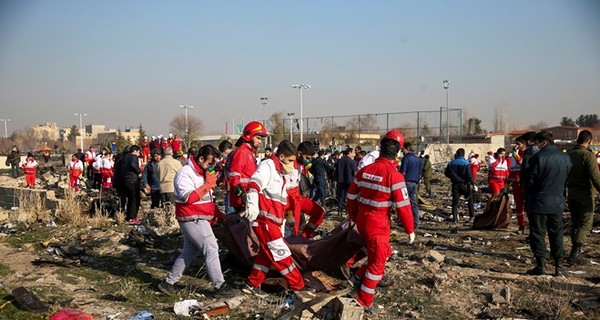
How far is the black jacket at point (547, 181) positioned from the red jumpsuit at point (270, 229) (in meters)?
3.25

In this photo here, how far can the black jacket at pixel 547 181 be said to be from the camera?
6.37 metres

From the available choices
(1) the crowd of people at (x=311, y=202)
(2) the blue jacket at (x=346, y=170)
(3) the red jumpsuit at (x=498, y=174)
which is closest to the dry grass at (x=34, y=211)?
Answer: (1) the crowd of people at (x=311, y=202)

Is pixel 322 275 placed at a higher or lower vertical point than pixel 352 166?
lower

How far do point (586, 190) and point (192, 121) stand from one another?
193ft

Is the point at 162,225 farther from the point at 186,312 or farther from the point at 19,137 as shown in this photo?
the point at 19,137

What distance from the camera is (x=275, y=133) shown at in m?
44.0

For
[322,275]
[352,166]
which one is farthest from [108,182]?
[322,275]

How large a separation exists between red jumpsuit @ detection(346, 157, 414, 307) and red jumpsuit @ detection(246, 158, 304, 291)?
81cm

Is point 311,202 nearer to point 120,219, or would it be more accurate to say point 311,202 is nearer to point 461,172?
point 120,219

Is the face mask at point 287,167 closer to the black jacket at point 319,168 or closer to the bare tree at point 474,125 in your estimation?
the black jacket at point 319,168

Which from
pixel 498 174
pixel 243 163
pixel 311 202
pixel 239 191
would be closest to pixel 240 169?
pixel 243 163

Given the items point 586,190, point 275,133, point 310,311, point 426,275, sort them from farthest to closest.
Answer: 1. point 275,133
2. point 586,190
3. point 426,275
4. point 310,311

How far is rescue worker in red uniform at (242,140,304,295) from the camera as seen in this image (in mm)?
5371

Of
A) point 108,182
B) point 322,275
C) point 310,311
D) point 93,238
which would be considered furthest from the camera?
point 108,182
